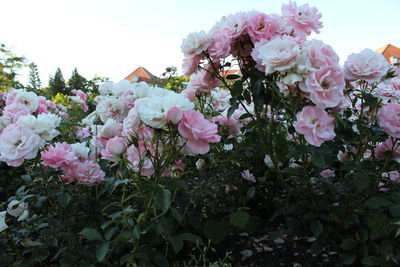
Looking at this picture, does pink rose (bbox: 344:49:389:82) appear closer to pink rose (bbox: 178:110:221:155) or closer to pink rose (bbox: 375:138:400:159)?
pink rose (bbox: 375:138:400:159)

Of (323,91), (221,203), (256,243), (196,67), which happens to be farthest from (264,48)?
(256,243)

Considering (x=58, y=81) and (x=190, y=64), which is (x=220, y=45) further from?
(x=58, y=81)

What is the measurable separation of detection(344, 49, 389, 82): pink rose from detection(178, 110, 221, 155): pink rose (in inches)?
22.6

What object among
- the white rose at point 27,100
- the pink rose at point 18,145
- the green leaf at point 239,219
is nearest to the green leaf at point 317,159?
the green leaf at point 239,219

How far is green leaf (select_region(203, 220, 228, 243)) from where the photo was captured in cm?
131

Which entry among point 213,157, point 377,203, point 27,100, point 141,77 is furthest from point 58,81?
point 377,203

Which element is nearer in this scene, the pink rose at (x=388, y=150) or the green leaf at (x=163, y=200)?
the green leaf at (x=163, y=200)

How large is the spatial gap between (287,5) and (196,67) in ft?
1.45

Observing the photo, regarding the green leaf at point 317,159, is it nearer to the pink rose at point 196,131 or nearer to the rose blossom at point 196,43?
the pink rose at point 196,131

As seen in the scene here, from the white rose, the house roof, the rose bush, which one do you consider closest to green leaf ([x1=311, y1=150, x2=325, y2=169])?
the rose bush

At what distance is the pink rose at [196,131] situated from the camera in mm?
942

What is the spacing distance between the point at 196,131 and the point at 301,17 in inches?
26.9

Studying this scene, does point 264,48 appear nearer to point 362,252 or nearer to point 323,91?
point 323,91

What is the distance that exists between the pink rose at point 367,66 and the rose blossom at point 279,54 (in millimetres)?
267
